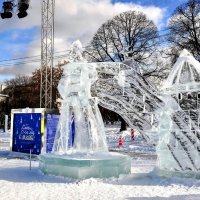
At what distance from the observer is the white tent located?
1145 cm

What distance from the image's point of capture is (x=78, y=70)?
1237cm

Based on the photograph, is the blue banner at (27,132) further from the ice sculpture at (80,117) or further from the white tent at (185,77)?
the white tent at (185,77)

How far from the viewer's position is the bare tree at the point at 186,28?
111 ft

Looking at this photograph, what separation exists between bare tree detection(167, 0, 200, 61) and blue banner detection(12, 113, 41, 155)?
61.4ft

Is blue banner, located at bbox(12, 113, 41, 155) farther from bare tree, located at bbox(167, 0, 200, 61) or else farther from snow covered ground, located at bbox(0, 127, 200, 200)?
bare tree, located at bbox(167, 0, 200, 61)

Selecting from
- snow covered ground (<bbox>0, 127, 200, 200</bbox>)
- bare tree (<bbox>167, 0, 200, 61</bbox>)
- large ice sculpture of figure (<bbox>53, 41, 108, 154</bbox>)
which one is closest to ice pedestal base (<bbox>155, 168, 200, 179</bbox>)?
snow covered ground (<bbox>0, 127, 200, 200</bbox>)

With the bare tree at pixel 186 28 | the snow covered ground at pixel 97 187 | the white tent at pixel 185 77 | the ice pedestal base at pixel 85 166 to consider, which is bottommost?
the snow covered ground at pixel 97 187

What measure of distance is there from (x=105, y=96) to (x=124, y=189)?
14.9ft

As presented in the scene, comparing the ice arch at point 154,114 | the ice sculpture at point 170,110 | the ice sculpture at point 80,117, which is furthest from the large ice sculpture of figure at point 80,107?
the ice sculpture at point 170,110

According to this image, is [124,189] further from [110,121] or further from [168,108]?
[110,121]

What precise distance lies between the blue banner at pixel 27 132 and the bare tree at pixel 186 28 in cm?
1873

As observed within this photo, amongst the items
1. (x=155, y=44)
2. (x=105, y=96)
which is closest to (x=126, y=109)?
(x=105, y=96)

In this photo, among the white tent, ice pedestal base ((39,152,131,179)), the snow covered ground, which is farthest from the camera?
the white tent

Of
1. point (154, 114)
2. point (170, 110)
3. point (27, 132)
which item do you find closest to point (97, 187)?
point (170, 110)
